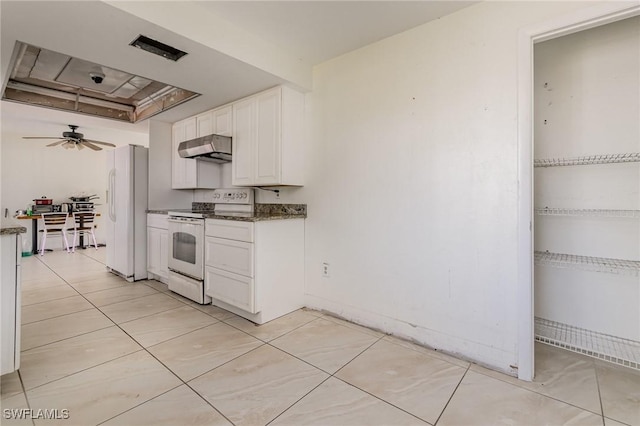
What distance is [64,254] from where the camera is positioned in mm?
5781

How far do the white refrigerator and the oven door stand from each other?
0.82 m

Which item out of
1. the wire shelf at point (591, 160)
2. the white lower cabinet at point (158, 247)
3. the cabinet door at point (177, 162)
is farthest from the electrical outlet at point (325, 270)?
the cabinet door at point (177, 162)

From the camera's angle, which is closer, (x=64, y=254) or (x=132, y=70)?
(x=132, y=70)

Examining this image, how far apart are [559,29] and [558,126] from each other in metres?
0.75

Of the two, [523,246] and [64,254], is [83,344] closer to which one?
[523,246]

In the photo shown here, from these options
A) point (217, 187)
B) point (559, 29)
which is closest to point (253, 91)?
point (217, 187)

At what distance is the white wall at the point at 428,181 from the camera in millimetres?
1864

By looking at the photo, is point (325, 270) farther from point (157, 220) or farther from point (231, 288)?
point (157, 220)

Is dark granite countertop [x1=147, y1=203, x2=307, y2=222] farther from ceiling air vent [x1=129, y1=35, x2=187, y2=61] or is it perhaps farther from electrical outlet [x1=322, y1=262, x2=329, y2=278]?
ceiling air vent [x1=129, y1=35, x2=187, y2=61]

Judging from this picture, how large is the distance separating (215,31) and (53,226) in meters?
6.32

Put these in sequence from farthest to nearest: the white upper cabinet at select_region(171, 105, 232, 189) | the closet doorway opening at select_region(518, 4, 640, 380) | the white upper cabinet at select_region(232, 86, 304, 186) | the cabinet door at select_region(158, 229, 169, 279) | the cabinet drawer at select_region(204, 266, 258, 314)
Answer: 1. the cabinet door at select_region(158, 229, 169, 279)
2. the white upper cabinet at select_region(171, 105, 232, 189)
3. the white upper cabinet at select_region(232, 86, 304, 186)
4. the cabinet drawer at select_region(204, 266, 258, 314)
5. the closet doorway opening at select_region(518, 4, 640, 380)

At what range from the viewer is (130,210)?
383 centimetres

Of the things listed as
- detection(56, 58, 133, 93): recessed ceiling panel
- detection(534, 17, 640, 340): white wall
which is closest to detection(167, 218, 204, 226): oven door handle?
detection(56, 58, 133, 93): recessed ceiling panel

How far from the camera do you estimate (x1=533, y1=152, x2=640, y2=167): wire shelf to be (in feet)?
6.01
